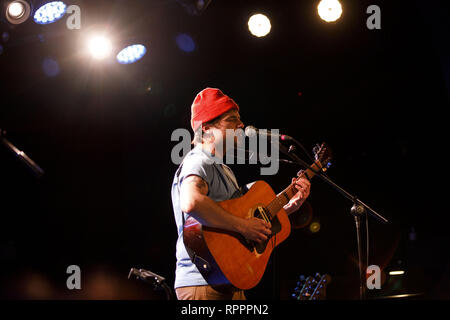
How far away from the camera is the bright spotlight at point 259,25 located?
4699mm

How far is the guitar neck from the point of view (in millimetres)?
2703

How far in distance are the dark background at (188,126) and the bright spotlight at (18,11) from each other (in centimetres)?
14

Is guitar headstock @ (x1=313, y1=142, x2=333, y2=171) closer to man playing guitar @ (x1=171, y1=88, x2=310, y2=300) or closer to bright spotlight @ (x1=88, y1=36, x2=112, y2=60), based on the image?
man playing guitar @ (x1=171, y1=88, x2=310, y2=300)

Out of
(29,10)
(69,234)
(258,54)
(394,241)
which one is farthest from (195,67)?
(394,241)

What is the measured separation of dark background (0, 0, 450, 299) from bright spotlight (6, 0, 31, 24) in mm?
144

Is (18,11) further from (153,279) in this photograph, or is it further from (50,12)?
(153,279)

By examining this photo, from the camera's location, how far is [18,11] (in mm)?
3838

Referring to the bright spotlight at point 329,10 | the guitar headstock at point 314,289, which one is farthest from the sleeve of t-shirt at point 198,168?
the bright spotlight at point 329,10

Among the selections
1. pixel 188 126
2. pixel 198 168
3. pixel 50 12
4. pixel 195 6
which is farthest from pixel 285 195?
pixel 50 12

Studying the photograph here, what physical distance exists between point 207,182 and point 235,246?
393 millimetres

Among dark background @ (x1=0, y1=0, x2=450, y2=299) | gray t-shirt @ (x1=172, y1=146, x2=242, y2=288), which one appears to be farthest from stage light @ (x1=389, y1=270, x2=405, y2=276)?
gray t-shirt @ (x1=172, y1=146, x2=242, y2=288)

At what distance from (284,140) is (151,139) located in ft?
8.92

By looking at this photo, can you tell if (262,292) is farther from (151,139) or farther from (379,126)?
(379,126)

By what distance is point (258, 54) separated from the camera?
5.11 m
